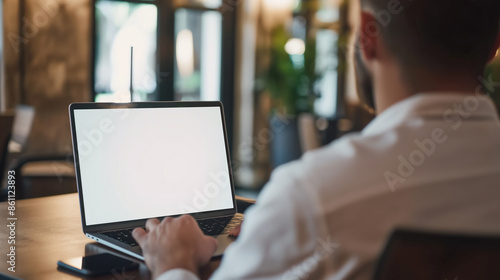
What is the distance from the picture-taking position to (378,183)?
79cm

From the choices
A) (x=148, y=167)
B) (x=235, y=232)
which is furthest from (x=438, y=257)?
(x=148, y=167)

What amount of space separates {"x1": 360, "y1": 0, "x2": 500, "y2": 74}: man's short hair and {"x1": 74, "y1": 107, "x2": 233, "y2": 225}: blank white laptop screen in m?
0.78

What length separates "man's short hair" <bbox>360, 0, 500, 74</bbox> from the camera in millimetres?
860

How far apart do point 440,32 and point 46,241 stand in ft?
3.16

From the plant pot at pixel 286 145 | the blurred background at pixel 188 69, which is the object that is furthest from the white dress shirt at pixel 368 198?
the plant pot at pixel 286 145

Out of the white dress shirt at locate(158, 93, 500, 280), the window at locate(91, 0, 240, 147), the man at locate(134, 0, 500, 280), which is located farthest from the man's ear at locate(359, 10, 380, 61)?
the window at locate(91, 0, 240, 147)

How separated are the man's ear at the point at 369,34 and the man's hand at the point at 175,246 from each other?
0.47 meters

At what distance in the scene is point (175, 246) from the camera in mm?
1125

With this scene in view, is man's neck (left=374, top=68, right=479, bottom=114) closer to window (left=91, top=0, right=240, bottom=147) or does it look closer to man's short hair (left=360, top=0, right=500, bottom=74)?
man's short hair (left=360, top=0, right=500, bottom=74)

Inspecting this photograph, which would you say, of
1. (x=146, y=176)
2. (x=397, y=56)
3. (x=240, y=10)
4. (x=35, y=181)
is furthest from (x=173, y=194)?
(x=240, y=10)

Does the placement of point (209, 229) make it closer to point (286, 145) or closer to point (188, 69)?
point (286, 145)

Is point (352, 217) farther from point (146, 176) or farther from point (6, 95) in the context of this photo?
point (6, 95)

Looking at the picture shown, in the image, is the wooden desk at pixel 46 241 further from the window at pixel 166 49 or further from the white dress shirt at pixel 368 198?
the window at pixel 166 49

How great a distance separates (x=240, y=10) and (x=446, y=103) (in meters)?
6.42
